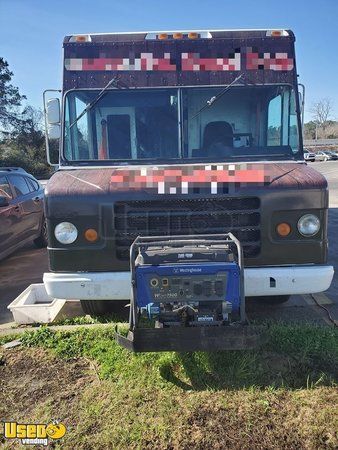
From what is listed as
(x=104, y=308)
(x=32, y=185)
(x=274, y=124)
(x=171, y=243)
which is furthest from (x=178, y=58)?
(x=32, y=185)

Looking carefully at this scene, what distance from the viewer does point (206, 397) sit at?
3.29 m

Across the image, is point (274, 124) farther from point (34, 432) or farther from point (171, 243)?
point (34, 432)

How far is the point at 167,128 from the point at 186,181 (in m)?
0.98

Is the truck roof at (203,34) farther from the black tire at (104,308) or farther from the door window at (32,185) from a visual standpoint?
the door window at (32,185)

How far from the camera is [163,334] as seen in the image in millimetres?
3164

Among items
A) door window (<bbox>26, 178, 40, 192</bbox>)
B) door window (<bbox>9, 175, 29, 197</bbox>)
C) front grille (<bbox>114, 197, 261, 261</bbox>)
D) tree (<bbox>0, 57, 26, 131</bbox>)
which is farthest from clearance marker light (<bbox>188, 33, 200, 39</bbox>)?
tree (<bbox>0, 57, 26, 131</bbox>)

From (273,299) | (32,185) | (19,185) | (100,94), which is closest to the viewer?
(100,94)

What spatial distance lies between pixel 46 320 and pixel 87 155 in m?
1.97

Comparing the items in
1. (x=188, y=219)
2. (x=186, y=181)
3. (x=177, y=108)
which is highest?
(x=177, y=108)

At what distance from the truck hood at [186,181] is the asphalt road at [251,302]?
5.78ft

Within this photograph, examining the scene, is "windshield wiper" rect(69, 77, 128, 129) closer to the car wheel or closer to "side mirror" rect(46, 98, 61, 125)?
"side mirror" rect(46, 98, 61, 125)

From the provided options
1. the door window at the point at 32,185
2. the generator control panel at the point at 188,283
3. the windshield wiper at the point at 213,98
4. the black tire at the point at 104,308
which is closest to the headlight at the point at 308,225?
the generator control panel at the point at 188,283

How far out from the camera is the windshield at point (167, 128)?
4504mm

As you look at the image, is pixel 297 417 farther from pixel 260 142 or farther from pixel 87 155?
pixel 87 155
